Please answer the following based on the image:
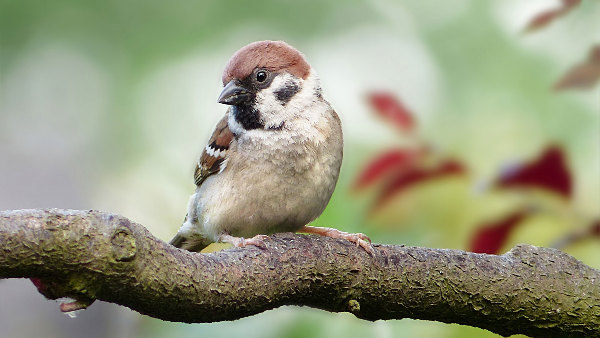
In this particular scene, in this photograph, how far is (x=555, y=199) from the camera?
2158 millimetres

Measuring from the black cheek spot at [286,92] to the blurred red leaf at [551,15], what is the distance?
96 centimetres

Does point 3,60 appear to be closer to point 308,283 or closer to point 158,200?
point 158,200

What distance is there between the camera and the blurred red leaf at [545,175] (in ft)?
6.97

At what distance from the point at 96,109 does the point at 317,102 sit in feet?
6.65

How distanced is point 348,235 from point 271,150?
1.41 feet

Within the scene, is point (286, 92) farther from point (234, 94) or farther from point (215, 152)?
point (215, 152)

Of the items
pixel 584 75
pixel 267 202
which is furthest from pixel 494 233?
pixel 267 202

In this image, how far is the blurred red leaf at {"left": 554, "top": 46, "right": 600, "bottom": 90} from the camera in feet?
6.32

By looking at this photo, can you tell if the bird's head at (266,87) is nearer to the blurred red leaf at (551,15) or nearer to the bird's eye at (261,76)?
the bird's eye at (261,76)

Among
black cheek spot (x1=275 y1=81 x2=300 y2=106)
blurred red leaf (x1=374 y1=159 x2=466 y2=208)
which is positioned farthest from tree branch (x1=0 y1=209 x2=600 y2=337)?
black cheek spot (x1=275 y1=81 x2=300 y2=106)

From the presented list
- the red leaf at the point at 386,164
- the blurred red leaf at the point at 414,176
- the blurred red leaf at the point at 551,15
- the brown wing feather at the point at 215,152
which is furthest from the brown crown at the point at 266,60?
the blurred red leaf at the point at 551,15

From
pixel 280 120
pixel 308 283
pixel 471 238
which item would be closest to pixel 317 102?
pixel 280 120

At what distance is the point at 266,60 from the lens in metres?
2.72

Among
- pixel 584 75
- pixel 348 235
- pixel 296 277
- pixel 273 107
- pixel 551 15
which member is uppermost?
pixel 273 107
